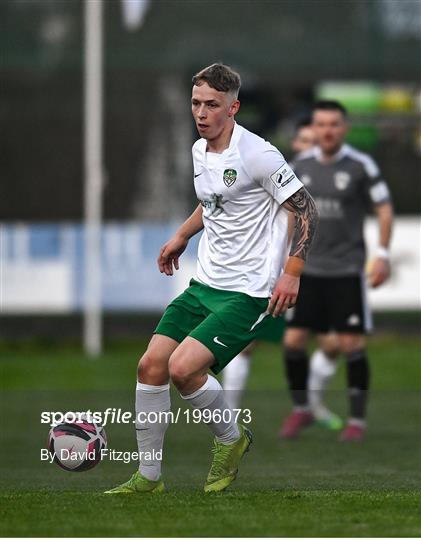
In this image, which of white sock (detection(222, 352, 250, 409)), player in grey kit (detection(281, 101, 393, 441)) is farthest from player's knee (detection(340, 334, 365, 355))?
white sock (detection(222, 352, 250, 409))

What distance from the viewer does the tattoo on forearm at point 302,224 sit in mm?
7152

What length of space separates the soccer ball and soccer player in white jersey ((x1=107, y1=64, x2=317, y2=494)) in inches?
10.0

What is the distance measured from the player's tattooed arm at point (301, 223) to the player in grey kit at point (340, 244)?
397cm

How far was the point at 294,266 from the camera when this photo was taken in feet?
23.3

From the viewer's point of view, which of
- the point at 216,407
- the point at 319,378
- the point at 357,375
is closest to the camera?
the point at 216,407

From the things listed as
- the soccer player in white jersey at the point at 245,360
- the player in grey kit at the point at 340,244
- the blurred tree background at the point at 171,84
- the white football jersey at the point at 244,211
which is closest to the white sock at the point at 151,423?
the white football jersey at the point at 244,211

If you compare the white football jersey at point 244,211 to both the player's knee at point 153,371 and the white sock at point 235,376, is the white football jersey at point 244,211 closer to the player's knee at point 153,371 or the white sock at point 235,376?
the player's knee at point 153,371

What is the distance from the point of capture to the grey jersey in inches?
442

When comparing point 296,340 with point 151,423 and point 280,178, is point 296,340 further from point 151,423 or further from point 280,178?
point 280,178

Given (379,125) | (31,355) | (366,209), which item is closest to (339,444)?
(366,209)

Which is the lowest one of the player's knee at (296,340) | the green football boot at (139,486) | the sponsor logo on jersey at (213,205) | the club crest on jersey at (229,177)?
the player's knee at (296,340)

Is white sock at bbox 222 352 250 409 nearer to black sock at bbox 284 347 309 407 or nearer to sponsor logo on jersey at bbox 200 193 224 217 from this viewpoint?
black sock at bbox 284 347 309 407

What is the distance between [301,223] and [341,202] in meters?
4.14

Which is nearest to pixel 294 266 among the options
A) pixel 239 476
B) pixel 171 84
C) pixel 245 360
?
pixel 239 476
